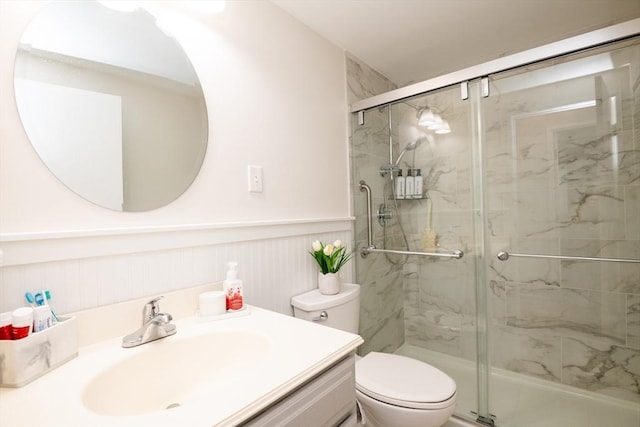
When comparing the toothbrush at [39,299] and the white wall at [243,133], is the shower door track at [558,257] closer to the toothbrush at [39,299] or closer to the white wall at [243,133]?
the white wall at [243,133]

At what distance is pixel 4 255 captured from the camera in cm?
71

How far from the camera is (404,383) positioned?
1.24 m

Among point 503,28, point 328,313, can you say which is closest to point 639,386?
point 328,313

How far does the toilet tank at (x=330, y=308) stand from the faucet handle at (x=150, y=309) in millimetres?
630

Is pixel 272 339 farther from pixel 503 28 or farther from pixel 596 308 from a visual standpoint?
pixel 503 28

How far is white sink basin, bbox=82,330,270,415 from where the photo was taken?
69 cm

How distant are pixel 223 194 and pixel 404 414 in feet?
3.54

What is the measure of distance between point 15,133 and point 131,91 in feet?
1.07

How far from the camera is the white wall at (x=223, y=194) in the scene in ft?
2.46

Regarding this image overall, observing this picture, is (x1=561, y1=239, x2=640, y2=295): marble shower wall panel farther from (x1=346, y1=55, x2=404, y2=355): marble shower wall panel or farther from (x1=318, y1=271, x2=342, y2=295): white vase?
(x1=318, y1=271, x2=342, y2=295): white vase

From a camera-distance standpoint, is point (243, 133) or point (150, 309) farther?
point (243, 133)

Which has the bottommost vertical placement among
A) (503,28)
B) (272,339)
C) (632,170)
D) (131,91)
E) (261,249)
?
(272,339)

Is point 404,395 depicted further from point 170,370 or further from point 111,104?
point 111,104

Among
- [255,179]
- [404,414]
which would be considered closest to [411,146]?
[255,179]
